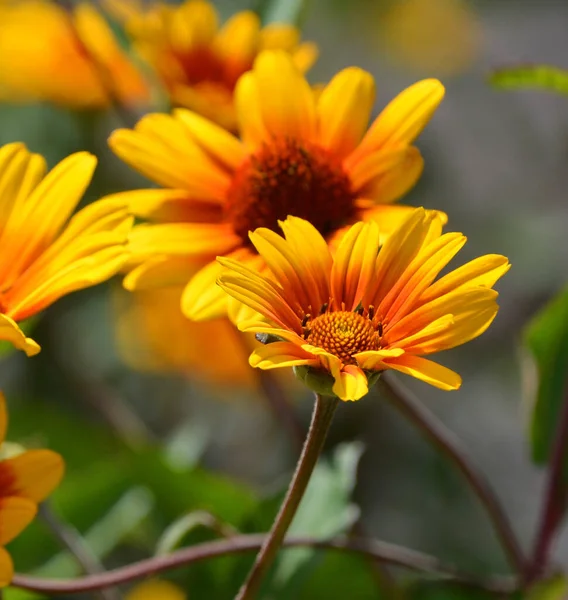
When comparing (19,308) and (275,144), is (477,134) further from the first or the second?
(19,308)

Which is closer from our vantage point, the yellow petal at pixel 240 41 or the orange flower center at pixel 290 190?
the orange flower center at pixel 290 190

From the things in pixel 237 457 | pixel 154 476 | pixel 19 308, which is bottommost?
pixel 237 457

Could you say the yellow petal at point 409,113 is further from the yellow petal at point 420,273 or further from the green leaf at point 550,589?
the green leaf at point 550,589

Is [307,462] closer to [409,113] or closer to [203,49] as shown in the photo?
[409,113]

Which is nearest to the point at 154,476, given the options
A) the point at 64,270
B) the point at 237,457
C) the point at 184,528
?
the point at 184,528

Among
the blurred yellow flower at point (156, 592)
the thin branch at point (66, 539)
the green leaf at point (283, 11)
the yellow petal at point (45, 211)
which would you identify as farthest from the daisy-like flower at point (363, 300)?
the blurred yellow flower at point (156, 592)

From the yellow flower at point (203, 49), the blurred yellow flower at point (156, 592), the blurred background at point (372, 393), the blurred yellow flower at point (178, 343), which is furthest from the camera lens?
the blurred yellow flower at point (178, 343)
